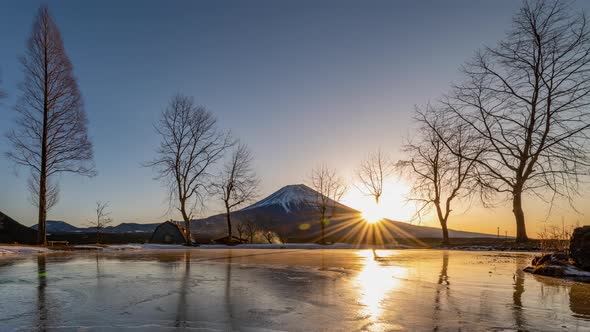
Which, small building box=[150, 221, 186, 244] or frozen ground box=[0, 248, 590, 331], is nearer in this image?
frozen ground box=[0, 248, 590, 331]

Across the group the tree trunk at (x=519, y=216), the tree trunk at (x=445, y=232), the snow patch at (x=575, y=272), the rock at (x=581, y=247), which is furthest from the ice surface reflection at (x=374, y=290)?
the tree trunk at (x=445, y=232)

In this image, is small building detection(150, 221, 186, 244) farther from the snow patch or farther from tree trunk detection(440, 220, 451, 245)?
the snow patch

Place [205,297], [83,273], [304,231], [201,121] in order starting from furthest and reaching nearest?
[304,231]
[201,121]
[83,273]
[205,297]

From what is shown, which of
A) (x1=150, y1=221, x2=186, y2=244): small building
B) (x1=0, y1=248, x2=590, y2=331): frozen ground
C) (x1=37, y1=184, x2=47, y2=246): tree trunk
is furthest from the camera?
(x1=150, y1=221, x2=186, y2=244): small building

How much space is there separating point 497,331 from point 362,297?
206cm

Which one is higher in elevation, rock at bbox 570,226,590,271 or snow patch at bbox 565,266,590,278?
rock at bbox 570,226,590,271

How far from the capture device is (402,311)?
14.6 feet

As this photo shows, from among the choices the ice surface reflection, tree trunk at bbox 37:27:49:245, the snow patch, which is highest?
tree trunk at bbox 37:27:49:245

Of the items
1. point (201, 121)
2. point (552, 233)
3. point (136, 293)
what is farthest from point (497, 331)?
point (201, 121)

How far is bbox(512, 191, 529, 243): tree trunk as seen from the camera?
20312 millimetres

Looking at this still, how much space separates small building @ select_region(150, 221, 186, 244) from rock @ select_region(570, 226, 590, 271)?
3276 cm

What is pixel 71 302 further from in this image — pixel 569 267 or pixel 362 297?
pixel 569 267

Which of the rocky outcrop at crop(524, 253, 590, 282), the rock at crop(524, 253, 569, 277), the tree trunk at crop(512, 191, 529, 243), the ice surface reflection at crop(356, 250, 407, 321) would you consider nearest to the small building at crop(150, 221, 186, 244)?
the tree trunk at crop(512, 191, 529, 243)

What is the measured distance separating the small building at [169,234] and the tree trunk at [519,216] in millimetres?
28239
